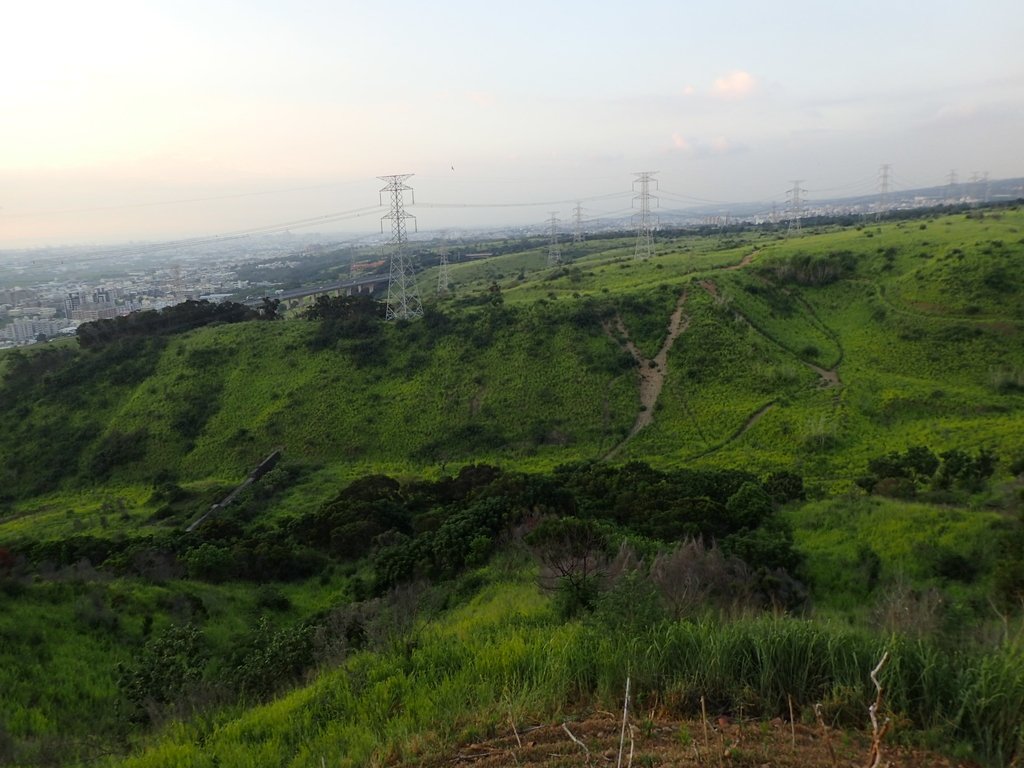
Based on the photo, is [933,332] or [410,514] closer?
[410,514]

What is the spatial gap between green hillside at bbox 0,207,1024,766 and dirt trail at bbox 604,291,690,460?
0.27 meters

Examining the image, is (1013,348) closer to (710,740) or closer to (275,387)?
(710,740)

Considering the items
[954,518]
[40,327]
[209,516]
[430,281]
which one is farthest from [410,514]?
[40,327]

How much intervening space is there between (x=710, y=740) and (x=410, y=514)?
20416 millimetres

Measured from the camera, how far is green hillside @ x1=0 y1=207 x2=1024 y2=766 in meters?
5.34

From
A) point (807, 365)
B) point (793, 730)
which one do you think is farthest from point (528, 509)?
point (807, 365)

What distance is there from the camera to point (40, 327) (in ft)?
277

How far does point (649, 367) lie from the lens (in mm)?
41469

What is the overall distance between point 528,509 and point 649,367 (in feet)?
81.7

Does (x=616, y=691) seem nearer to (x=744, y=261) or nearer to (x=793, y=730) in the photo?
(x=793, y=730)

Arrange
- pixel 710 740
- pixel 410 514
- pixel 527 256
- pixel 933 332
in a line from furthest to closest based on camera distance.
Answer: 1. pixel 527 256
2. pixel 933 332
3. pixel 410 514
4. pixel 710 740

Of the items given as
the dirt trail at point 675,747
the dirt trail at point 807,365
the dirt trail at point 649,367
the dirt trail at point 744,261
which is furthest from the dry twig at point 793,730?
the dirt trail at point 744,261

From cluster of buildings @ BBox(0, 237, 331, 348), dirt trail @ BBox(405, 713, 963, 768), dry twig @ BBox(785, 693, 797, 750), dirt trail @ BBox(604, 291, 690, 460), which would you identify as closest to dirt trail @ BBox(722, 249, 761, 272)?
dirt trail @ BBox(604, 291, 690, 460)

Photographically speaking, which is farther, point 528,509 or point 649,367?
point 649,367
